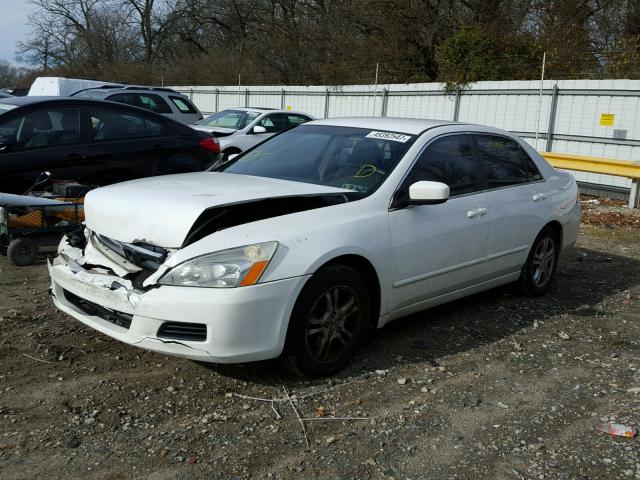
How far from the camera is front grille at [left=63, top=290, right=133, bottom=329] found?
149 inches

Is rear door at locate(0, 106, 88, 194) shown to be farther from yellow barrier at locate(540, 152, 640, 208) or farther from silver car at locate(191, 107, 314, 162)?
yellow barrier at locate(540, 152, 640, 208)

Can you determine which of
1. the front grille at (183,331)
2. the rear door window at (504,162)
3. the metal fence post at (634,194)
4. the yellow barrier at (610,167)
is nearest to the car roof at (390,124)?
the rear door window at (504,162)

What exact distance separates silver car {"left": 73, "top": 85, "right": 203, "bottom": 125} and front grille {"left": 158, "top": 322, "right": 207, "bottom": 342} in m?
11.8

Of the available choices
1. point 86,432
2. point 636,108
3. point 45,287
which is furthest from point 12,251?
point 636,108

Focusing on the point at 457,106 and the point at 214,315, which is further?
the point at 457,106

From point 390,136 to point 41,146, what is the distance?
4.10 metres

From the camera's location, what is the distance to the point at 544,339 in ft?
16.5

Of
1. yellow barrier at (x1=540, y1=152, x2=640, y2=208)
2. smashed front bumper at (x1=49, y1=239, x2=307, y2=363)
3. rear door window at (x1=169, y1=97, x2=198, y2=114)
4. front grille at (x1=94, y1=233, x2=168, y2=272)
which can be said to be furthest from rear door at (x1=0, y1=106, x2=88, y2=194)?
yellow barrier at (x1=540, y1=152, x2=640, y2=208)

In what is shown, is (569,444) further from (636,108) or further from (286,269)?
(636,108)

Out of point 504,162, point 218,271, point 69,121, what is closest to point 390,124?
point 504,162

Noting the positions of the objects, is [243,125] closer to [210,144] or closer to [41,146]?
[210,144]

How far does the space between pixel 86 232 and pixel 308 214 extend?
159 cm

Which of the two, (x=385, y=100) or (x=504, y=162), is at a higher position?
A: (x=385, y=100)

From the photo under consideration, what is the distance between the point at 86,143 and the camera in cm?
737
